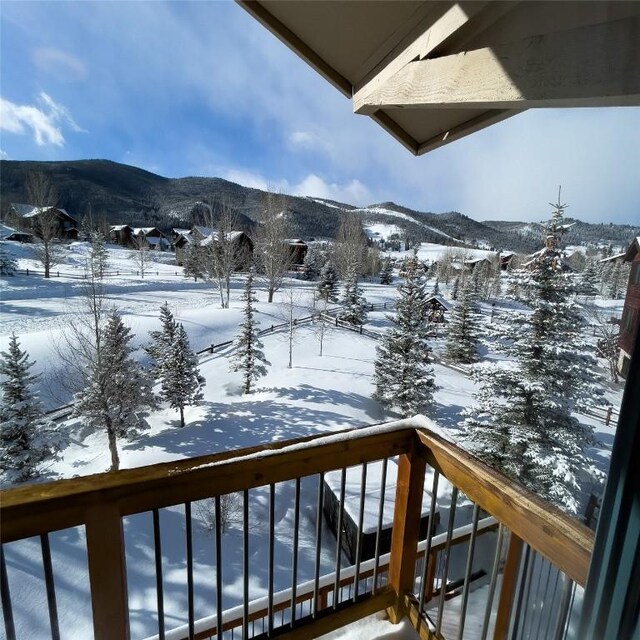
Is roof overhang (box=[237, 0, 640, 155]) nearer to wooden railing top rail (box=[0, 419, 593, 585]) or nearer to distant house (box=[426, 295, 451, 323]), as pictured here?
wooden railing top rail (box=[0, 419, 593, 585])

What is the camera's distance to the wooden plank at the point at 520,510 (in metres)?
0.94

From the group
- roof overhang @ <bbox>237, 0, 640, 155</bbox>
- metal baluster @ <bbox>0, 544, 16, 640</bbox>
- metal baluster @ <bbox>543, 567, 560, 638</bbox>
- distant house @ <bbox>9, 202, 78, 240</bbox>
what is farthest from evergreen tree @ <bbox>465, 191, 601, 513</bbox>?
distant house @ <bbox>9, 202, 78, 240</bbox>

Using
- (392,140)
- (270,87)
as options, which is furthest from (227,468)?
(270,87)

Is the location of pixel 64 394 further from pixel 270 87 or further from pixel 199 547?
pixel 270 87

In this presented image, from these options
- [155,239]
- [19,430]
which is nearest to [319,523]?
[19,430]

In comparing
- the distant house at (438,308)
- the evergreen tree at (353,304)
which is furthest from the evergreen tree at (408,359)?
the distant house at (438,308)

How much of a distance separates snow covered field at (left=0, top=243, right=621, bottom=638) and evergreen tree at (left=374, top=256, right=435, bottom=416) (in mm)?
720

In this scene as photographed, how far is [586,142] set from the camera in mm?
1081

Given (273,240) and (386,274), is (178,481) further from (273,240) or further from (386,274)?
(386,274)

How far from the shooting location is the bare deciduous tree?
20.2m

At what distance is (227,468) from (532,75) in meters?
1.46

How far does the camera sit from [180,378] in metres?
9.09

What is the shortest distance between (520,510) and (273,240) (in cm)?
1991

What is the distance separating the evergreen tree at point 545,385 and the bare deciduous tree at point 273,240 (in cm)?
1582
